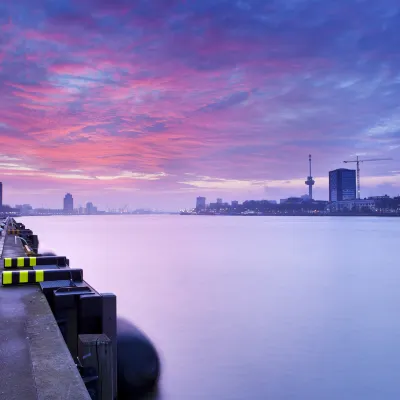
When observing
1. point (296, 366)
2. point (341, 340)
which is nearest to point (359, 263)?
point (341, 340)

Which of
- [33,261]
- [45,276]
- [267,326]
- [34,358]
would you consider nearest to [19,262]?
[33,261]

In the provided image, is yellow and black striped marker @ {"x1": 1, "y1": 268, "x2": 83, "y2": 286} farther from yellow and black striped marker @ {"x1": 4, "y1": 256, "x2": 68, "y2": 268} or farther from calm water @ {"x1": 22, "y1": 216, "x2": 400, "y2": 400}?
calm water @ {"x1": 22, "y1": 216, "x2": 400, "y2": 400}

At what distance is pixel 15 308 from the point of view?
7438 millimetres

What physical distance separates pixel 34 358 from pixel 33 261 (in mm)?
7038

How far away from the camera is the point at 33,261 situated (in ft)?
37.9

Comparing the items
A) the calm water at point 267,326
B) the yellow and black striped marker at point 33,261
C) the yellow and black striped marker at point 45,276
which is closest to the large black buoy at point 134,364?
the yellow and black striped marker at point 45,276

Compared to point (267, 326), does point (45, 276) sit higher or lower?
higher

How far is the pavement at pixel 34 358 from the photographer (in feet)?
13.6

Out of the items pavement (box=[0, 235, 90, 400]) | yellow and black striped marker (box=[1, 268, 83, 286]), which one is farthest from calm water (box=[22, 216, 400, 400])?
pavement (box=[0, 235, 90, 400])

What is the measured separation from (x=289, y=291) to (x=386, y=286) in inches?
304

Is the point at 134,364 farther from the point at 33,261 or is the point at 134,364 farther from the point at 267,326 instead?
the point at 267,326

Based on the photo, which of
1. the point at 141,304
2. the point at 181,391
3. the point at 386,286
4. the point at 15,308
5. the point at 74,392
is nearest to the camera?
the point at 74,392

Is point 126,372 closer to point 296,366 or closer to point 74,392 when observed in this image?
point 74,392

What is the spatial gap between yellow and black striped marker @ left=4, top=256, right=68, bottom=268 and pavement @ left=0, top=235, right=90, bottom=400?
3638 millimetres
